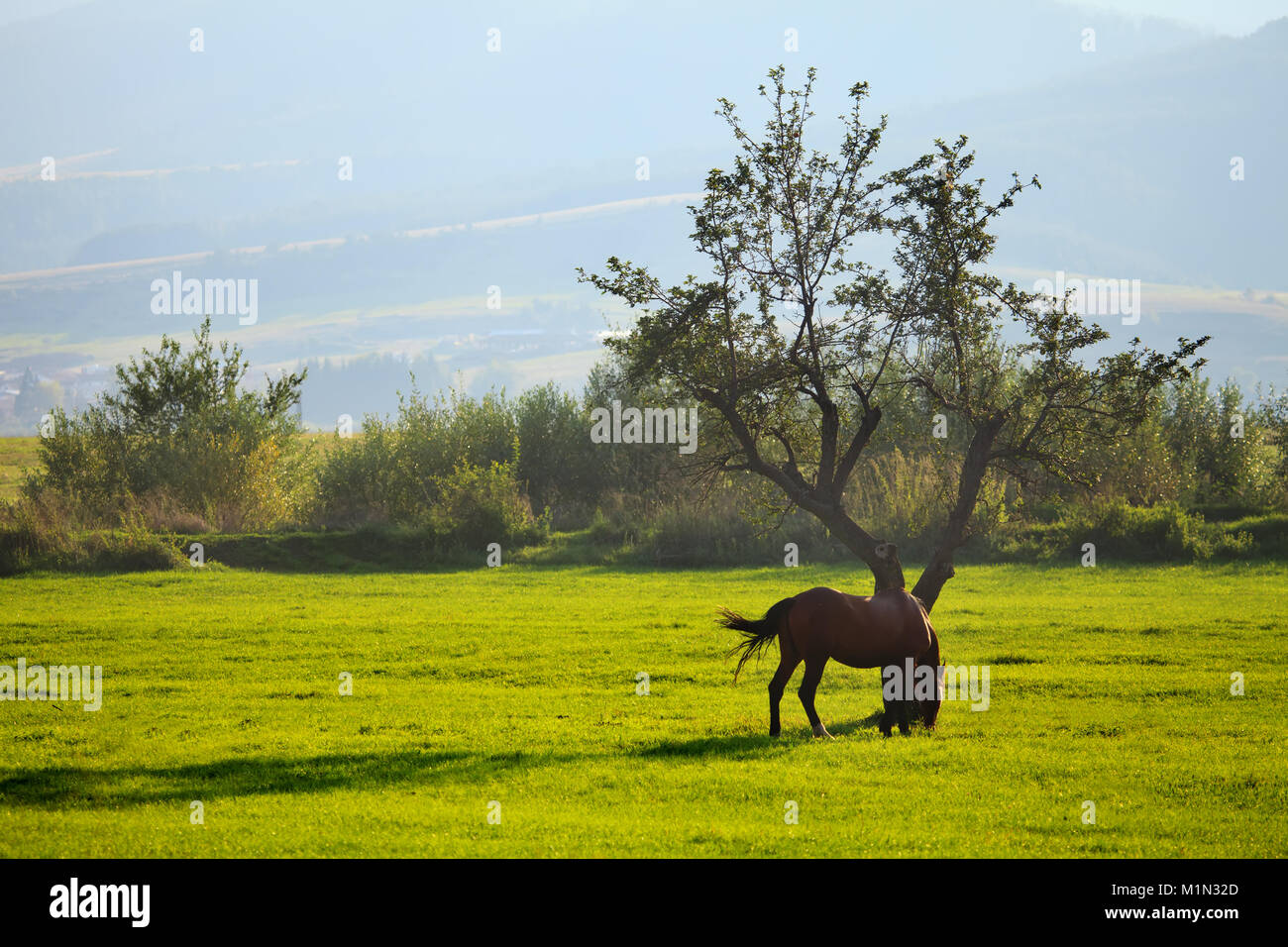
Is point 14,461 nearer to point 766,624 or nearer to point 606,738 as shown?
point 606,738

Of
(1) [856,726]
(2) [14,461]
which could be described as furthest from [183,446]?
(2) [14,461]

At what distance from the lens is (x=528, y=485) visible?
48.4 metres

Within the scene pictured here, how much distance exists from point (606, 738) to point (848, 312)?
6578 millimetres

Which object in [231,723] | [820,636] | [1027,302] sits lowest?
[231,723]

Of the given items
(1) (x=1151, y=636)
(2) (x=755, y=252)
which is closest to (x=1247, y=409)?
(1) (x=1151, y=636)

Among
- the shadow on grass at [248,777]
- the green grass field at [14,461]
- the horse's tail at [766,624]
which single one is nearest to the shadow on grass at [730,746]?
the horse's tail at [766,624]

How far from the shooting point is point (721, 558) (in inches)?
1407

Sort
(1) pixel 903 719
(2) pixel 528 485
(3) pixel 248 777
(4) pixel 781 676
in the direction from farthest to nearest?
(2) pixel 528 485 → (1) pixel 903 719 → (4) pixel 781 676 → (3) pixel 248 777

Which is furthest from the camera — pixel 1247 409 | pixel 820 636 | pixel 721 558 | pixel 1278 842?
pixel 1247 409

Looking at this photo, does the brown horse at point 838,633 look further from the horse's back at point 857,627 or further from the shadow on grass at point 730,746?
the shadow on grass at point 730,746

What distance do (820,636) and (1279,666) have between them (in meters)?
10.00

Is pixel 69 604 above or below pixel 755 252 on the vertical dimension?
below

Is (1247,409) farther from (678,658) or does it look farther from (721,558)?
(678,658)
